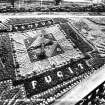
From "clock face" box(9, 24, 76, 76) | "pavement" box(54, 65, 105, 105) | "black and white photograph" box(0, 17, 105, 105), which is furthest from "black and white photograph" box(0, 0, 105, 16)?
"pavement" box(54, 65, 105, 105)

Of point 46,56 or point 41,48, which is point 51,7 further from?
point 46,56

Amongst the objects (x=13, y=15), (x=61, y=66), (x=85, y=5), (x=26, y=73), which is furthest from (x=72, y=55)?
(x=85, y=5)

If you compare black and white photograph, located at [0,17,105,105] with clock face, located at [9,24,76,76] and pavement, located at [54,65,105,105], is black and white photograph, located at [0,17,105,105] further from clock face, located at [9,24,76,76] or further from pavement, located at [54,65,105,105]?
pavement, located at [54,65,105,105]

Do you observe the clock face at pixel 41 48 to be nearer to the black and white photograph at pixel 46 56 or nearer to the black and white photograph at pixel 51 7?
the black and white photograph at pixel 46 56

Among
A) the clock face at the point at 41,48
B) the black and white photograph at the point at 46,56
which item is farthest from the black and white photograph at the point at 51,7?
the clock face at the point at 41,48

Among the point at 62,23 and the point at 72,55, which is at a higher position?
the point at 62,23

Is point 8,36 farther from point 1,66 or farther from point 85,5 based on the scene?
point 85,5

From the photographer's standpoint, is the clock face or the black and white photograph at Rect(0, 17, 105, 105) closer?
the black and white photograph at Rect(0, 17, 105, 105)

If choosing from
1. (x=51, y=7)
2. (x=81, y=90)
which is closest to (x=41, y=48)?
(x=51, y=7)
